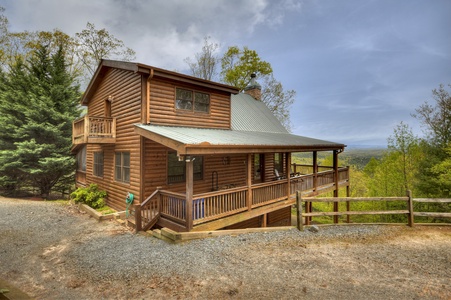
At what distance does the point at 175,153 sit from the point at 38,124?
10971 millimetres

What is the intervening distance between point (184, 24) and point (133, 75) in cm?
2773

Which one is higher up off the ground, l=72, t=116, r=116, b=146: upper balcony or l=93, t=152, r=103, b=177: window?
l=72, t=116, r=116, b=146: upper balcony

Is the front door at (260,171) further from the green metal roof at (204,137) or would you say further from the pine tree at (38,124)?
the pine tree at (38,124)

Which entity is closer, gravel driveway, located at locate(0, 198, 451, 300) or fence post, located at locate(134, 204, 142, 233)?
gravel driveway, located at locate(0, 198, 451, 300)

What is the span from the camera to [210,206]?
791cm

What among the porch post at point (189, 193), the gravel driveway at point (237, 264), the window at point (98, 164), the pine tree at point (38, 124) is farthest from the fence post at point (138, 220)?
the pine tree at point (38, 124)

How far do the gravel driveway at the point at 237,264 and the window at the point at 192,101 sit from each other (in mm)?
6275

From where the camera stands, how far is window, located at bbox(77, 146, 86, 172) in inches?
603

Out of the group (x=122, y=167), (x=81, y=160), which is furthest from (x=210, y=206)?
(x=81, y=160)

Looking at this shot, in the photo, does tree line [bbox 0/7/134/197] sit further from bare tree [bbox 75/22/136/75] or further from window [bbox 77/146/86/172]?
bare tree [bbox 75/22/136/75]

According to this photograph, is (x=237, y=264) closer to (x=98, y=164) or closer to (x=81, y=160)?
(x=98, y=164)

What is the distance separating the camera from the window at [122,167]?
10487 millimetres

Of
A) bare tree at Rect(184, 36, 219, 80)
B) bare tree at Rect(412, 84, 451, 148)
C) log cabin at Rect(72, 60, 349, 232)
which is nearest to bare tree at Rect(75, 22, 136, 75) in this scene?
bare tree at Rect(184, 36, 219, 80)

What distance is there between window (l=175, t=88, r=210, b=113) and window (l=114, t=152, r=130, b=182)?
3.51 m
